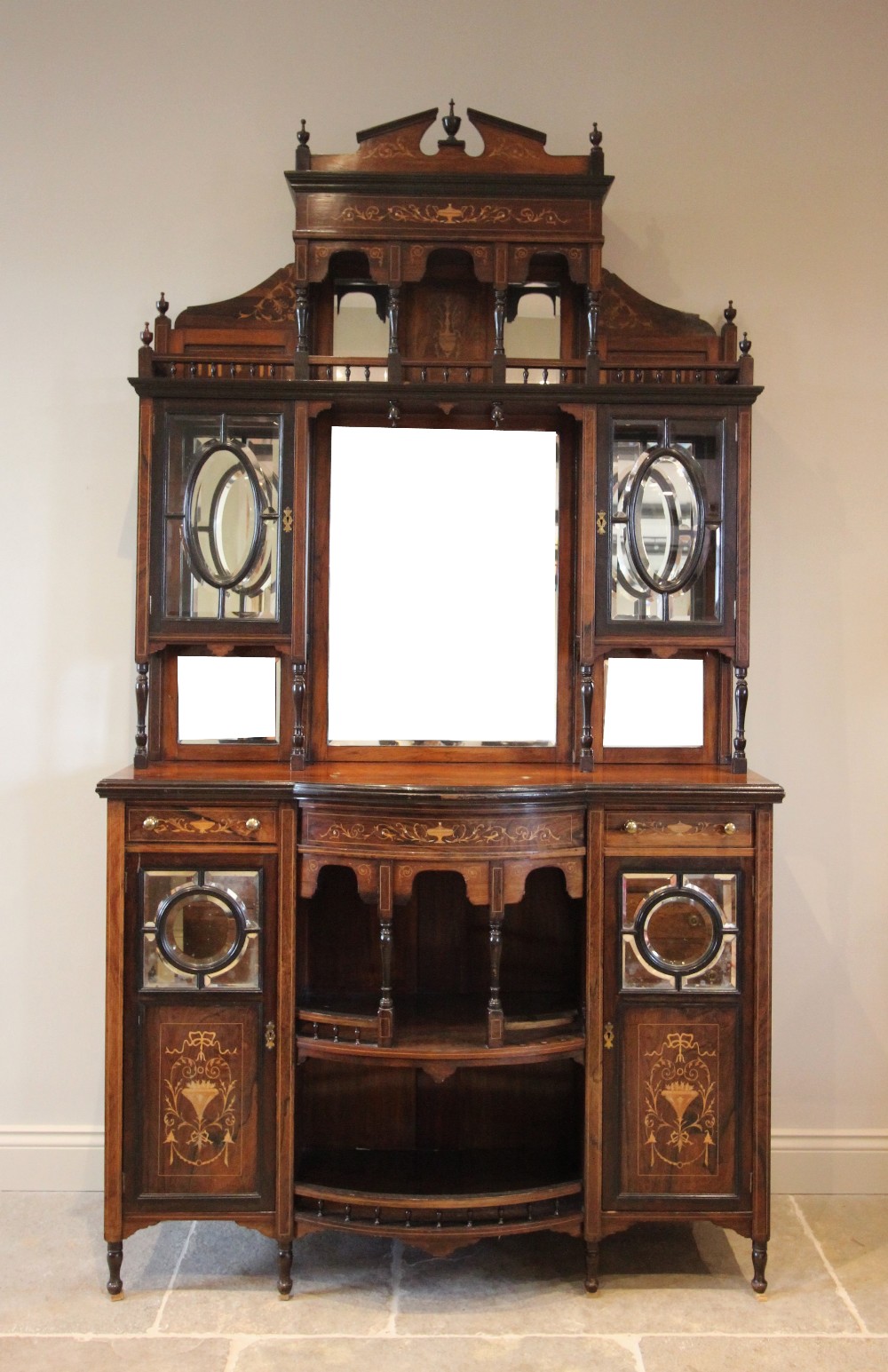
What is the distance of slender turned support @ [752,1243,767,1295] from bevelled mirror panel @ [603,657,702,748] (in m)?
1.27

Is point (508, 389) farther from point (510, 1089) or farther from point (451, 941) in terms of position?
point (510, 1089)

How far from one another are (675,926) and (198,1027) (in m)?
1.17

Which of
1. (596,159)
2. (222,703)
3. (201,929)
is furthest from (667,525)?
(201,929)

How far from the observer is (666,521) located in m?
3.00

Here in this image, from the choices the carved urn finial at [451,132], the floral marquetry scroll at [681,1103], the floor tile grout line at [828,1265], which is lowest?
the floor tile grout line at [828,1265]

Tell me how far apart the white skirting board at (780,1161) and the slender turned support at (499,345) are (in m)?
2.33

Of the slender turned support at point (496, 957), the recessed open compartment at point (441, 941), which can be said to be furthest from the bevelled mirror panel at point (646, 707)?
the slender turned support at point (496, 957)

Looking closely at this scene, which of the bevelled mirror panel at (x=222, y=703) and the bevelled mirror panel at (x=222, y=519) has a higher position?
Answer: the bevelled mirror panel at (x=222, y=519)

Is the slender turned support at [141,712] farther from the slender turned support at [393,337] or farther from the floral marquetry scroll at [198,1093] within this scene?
the slender turned support at [393,337]

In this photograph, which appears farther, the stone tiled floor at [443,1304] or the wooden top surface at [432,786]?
the wooden top surface at [432,786]

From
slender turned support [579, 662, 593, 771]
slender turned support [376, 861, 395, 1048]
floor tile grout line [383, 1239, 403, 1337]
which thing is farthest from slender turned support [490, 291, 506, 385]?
floor tile grout line [383, 1239, 403, 1337]

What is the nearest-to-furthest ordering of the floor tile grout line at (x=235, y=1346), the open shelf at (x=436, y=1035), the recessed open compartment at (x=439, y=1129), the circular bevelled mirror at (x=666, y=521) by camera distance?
the floor tile grout line at (x=235, y=1346)
the open shelf at (x=436, y=1035)
the recessed open compartment at (x=439, y=1129)
the circular bevelled mirror at (x=666, y=521)

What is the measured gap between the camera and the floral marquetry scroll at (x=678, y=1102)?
8.70ft

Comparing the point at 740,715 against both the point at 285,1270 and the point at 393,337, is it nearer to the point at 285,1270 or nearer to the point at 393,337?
the point at 393,337
